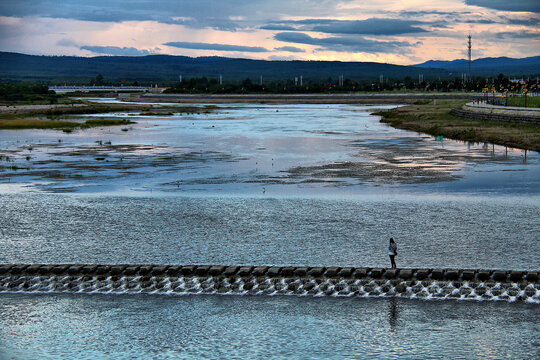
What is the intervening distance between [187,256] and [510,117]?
62.0 meters

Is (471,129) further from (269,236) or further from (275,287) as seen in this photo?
(275,287)

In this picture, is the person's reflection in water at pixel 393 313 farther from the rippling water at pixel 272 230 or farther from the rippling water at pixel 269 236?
the rippling water at pixel 272 230

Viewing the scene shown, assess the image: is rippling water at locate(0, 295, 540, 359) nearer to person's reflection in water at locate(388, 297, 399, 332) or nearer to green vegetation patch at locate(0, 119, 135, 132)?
person's reflection in water at locate(388, 297, 399, 332)

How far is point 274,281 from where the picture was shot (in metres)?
21.3

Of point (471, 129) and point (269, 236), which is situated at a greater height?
point (471, 129)

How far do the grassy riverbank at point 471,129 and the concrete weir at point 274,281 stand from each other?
39.6m

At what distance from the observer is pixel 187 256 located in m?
24.2

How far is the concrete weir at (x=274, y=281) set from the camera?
800 inches

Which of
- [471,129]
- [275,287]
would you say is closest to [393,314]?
[275,287]

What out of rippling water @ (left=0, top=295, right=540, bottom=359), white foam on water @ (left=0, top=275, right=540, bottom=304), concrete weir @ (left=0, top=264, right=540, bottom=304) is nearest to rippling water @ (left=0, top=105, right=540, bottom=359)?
rippling water @ (left=0, top=295, right=540, bottom=359)

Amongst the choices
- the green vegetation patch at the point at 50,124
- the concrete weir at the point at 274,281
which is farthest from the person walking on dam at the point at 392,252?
the green vegetation patch at the point at 50,124

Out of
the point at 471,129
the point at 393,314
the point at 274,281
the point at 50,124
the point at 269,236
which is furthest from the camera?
the point at 50,124

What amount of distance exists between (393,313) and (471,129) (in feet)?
185

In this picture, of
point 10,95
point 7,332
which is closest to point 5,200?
point 7,332
